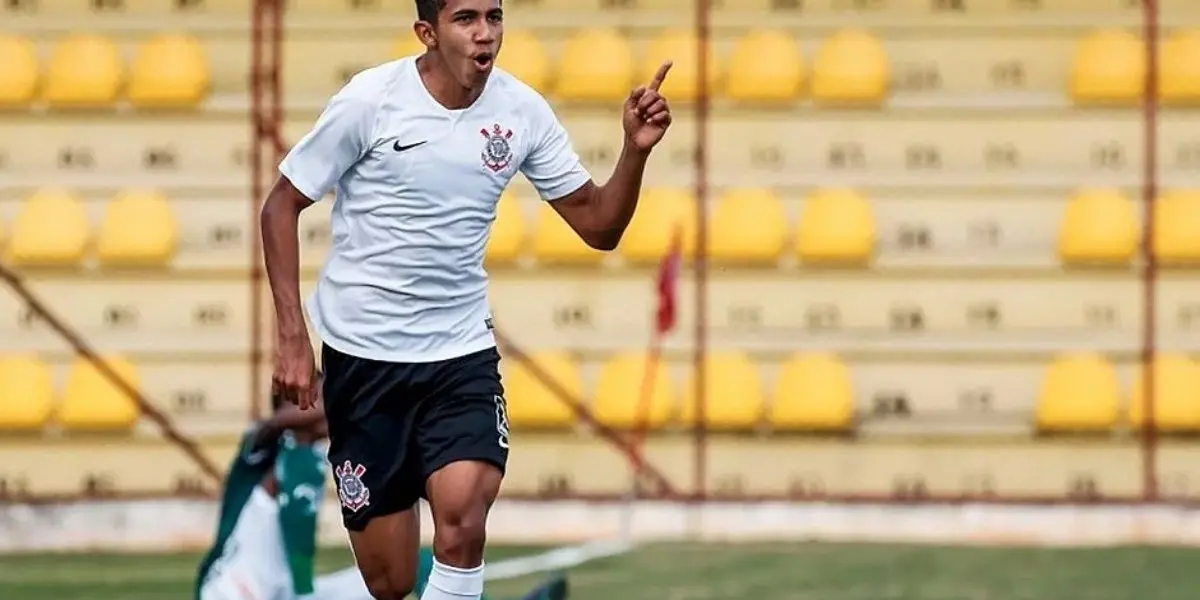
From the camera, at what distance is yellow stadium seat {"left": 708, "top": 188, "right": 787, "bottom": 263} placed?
547 inches

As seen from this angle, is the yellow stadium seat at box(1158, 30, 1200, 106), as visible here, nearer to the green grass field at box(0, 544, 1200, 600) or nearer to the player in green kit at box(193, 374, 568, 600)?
the green grass field at box(0, 544, 1200, 600)

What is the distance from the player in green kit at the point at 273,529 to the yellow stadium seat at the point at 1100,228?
19.3ft

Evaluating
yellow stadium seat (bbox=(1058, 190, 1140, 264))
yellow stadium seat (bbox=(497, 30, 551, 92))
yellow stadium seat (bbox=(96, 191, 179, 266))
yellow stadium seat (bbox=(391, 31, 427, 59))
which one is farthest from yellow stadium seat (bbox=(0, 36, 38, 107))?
yellow stadium seat (bbox=(1058, 190, 1140, 264))

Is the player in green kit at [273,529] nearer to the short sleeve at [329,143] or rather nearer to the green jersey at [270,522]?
the green jersey at [270,522]

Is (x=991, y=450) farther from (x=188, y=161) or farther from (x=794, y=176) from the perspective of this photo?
(x=188, y=161)

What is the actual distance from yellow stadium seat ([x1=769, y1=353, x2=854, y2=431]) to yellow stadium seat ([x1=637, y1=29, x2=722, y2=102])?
5.02ft

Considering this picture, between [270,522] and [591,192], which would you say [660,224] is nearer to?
[270,522]

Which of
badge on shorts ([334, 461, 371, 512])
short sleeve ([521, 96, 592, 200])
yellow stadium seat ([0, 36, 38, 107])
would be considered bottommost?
badge on shorts ([334, 461, 371, 512])

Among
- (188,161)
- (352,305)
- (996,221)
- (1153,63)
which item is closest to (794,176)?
(996,221)

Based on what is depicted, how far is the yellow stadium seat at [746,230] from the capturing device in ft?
45.6

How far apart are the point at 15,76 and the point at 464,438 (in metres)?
8.18

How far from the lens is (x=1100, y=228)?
13.8m

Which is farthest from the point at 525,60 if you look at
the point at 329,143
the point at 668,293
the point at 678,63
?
the point at 329,143

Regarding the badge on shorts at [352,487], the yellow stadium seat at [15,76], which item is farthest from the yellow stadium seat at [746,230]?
the badge on shorts at [352,487]
